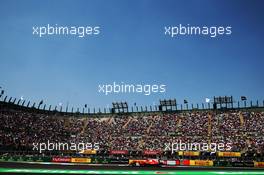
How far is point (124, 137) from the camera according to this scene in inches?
3816

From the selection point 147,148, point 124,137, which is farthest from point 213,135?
point 124,137

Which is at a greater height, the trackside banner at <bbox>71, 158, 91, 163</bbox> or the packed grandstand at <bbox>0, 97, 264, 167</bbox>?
the packed grandstand at <bbox>0, 97, 264, 167</bbox>

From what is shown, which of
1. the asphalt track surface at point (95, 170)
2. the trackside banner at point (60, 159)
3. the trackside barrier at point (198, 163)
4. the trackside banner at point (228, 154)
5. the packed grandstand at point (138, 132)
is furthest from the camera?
the packed grandstand at point (138, 132)

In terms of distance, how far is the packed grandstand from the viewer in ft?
246

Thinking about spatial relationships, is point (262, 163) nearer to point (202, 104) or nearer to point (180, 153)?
point (180, 153)

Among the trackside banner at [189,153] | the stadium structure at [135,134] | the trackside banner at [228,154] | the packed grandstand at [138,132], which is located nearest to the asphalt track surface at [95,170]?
the stadium structure at [135,134]

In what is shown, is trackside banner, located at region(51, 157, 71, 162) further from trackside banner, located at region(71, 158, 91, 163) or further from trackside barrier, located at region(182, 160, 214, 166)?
trackside barrier, located at region(182, 160, 214, 166)

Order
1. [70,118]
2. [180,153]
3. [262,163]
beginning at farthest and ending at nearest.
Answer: [70,118] < [180,153] < [262,163]

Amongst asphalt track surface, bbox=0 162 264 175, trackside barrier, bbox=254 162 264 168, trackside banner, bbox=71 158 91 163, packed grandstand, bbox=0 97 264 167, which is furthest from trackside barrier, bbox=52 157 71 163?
trackside barrier, bbox=254 162 264 168

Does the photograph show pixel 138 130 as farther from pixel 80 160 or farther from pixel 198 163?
pixel 198 163

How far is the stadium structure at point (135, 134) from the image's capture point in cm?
6750

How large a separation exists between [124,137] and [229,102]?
3301 centimetres

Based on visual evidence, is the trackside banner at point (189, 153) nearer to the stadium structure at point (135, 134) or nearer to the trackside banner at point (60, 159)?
the stadium structure at point (135, 134)

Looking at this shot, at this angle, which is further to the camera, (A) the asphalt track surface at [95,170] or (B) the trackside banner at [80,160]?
(B) the trackside banner at [80,160]
